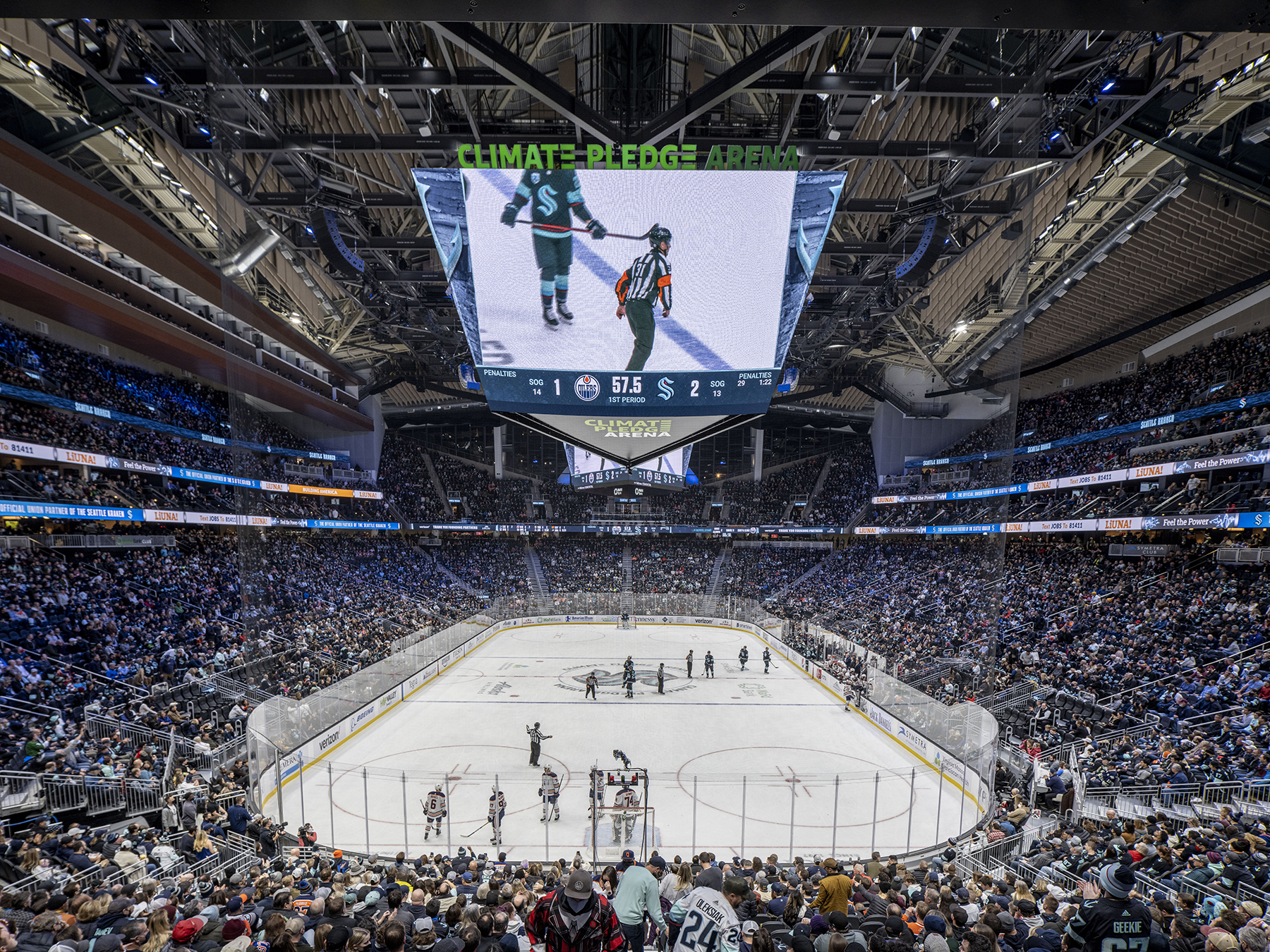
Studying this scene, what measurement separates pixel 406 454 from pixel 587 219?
37.3 m

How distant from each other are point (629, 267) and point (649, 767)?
11077 millimetres

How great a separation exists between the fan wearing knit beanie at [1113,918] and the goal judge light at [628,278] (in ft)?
21.1

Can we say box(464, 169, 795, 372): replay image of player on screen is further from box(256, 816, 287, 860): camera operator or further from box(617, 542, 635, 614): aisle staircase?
box(617, 542, 635, 614): aisle staircase

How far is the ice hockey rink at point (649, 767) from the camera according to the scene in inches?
419

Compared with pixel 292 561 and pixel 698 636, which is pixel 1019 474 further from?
pixel 292 561

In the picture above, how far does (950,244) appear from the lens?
1427 centimetres

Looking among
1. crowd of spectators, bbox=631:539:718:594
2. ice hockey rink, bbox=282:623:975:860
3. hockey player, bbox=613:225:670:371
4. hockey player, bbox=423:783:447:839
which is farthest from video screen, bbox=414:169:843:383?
crowd of spectators, bbox=631:539:718:594

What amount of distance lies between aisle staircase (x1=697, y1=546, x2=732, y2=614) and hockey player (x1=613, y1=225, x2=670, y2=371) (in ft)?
93.3

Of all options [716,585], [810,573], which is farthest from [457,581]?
[810,573]

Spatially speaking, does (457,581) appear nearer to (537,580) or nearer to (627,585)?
(537,580)

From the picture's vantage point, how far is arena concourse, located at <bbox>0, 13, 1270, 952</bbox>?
6.33 m

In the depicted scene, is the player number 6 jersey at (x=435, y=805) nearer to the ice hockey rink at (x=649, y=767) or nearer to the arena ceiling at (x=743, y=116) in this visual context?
the ice hockey rink at (x=649, y=767)

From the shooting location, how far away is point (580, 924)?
3.16 meters

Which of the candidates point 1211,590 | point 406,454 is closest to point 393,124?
point 1211,590
